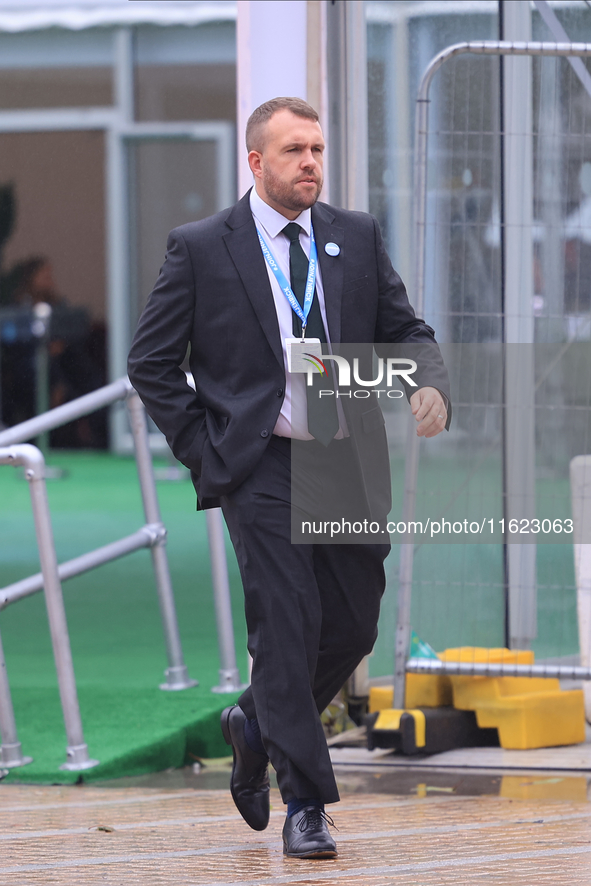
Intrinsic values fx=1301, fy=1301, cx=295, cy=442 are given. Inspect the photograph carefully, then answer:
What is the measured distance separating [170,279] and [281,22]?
1.42 metres

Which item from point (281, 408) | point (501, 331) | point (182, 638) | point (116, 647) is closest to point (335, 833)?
point (281, 408)

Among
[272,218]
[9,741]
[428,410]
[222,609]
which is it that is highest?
[272,218]

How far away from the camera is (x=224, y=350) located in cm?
272

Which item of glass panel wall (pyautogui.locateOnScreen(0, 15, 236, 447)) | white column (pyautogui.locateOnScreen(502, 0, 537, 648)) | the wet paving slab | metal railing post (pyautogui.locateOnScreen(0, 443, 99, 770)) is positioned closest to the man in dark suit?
the wet paving slab

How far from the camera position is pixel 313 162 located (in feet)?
8.70

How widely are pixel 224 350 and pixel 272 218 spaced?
0.30m

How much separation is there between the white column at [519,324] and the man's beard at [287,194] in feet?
5.13

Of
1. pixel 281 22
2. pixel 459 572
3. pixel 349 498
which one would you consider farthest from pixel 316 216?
pixel 459 572

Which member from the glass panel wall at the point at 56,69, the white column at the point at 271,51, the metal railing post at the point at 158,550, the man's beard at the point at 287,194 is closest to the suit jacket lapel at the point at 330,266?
the man's beard at the point at 287,194

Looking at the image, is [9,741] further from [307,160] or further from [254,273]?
[307,160]

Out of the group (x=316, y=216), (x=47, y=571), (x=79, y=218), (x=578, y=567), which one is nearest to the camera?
(x=316, y=216)

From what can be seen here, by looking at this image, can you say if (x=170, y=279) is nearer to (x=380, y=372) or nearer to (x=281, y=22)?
(x=380, y=372)

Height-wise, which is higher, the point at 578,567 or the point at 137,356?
the point at 137,356

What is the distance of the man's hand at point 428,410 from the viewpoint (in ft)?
8.62
